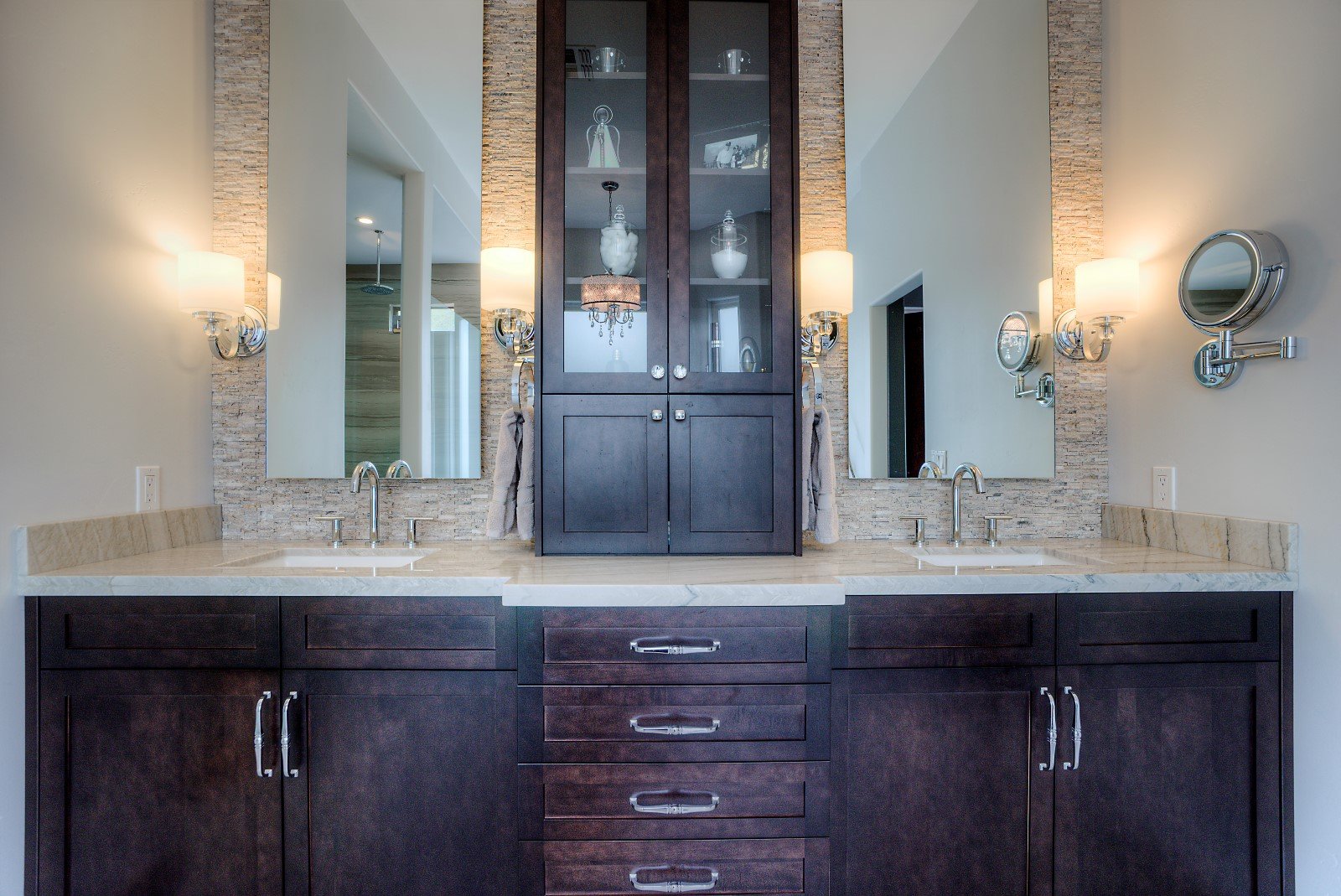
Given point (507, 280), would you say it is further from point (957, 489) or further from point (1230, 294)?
point (1230, 294)

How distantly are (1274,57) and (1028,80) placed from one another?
70 centimetres

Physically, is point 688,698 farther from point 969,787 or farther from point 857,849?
point 969,787

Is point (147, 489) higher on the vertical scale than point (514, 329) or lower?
lower

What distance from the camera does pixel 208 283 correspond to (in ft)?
6.05

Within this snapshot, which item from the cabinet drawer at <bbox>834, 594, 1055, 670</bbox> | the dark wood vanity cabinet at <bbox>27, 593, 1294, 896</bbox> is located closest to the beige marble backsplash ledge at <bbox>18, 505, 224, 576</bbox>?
the dark wood vanity cabinet at <bbox>27, 593, 1294, 896</bbox>

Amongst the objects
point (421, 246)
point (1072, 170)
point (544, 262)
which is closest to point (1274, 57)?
point (1072, 170)

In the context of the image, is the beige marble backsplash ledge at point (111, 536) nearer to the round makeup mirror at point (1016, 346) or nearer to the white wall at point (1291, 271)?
the round makeup mirror at point (1016, 346)

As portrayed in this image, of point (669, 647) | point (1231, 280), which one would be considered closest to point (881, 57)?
point (1231, 280)

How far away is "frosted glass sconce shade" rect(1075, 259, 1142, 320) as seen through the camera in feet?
6.20

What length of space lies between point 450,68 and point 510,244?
582 mm

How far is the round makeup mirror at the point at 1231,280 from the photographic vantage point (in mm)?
1510

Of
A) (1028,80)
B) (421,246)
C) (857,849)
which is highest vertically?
(1028,80)

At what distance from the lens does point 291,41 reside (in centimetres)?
209

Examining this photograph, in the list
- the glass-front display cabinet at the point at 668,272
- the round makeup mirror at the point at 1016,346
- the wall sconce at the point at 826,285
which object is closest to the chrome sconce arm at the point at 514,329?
the glass-front display cabinet at the point at 668,272
